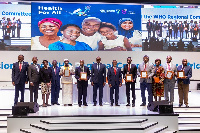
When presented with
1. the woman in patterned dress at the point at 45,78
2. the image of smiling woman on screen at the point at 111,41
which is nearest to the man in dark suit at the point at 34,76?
the woman in patterned dress at the point at 45,78

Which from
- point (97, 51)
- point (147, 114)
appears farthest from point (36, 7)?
point (147, 114)

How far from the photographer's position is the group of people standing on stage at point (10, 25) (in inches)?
566

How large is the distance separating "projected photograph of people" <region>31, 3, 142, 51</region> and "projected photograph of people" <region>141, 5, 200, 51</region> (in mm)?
432

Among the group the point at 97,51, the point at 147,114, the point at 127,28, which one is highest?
the point at 127,28

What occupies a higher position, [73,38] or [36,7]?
[36,7]

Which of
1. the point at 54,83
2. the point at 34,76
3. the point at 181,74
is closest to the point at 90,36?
the point at 54,83

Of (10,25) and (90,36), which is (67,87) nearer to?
(90,36)

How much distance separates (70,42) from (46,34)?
1041 mm

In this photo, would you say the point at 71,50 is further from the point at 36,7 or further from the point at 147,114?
the point at 147,114

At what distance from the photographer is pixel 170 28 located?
15.1 metres

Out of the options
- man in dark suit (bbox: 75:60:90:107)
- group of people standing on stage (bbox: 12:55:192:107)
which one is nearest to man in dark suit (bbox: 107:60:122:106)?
group of people standing on stage (bbox: 12:55:192:107)

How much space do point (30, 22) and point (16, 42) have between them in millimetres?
1007

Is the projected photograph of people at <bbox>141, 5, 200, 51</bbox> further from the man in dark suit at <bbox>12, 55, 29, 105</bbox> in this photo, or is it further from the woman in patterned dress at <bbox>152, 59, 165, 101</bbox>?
the man in dark suit at <bbox>12, 55, 29, 105</bbox>

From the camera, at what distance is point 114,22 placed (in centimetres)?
1476
